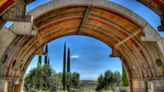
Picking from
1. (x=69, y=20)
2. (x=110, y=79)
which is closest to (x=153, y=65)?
(x=69, y=20)

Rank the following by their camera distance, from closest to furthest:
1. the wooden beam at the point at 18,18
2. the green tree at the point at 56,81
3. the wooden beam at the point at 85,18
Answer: the wooden beam at the point at 18,18 < the wooden beam at the point at 85,18 < the green tree at the point at 56,81

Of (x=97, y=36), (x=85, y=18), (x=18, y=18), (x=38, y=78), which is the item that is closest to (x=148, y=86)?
(x=97, y=36)

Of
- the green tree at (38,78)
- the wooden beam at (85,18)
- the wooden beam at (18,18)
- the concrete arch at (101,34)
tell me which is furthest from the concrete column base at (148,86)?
the green tree at (38,78)

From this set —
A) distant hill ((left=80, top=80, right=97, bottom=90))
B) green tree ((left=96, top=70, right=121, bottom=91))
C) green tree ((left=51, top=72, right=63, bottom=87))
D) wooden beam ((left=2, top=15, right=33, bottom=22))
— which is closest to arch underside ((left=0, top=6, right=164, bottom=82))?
wooden beam ((left=2, top=15, right=33, bottom=22))

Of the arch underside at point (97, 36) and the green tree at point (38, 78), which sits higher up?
the arch underside at point (97, 36)

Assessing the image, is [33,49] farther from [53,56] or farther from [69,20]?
[53,56]

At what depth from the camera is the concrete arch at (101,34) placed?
15.1 metres

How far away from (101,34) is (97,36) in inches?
42.9

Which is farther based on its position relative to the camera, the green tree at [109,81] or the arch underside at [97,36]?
the green tree at [109,81]

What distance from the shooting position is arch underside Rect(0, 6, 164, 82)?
16.3 m

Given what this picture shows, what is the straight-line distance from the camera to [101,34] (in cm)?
2231

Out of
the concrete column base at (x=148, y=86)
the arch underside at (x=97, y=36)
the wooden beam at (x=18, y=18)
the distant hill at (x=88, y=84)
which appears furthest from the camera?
the distant hill at (x=88, y=84)

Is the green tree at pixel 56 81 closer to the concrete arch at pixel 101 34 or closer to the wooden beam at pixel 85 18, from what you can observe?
the concrete arch at pixel 101 34

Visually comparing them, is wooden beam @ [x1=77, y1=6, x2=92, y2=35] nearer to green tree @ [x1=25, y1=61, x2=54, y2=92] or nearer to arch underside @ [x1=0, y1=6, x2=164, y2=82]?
arch underside @ [x1=0, y1=6, x2=164, y2=82]
